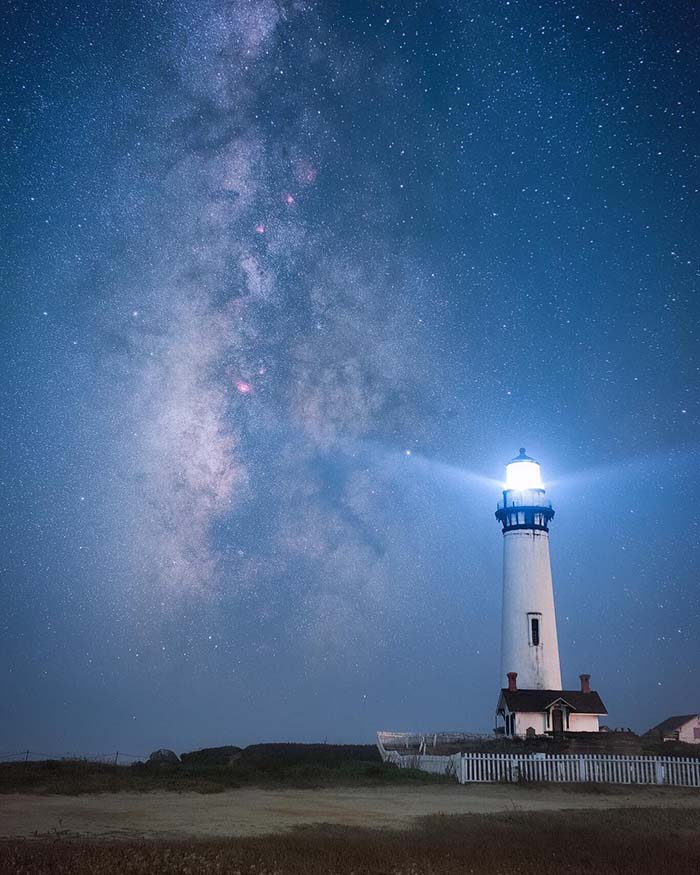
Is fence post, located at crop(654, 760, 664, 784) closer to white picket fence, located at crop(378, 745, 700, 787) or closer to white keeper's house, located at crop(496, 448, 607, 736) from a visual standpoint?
white picket fence, located at crop(378, 745, 700, 787)

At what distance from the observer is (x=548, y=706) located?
44.7 m

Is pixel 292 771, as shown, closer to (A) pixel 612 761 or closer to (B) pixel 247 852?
(A) pixel 612 761

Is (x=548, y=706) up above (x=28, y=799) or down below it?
above

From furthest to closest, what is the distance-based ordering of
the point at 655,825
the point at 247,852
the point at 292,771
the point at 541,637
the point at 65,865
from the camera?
the point at 541,637
the point at 292,771
the point at 655,825
the point at 247,852
the point at 65,865

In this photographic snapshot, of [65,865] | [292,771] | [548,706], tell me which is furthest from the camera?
[548,706]

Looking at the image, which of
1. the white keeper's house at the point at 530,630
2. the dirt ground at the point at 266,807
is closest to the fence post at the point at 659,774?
the dirt ground at the point at 266,807

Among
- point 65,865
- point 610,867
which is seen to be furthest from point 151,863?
point 610,867

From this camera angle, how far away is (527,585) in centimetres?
4884

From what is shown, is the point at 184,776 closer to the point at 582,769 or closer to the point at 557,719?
the point at 582,769

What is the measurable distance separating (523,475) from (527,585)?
21.8 ft

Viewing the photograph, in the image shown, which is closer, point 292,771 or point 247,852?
point 247,852

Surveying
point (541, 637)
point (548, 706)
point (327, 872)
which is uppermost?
point (541, 637)

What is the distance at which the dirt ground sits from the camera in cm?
1683

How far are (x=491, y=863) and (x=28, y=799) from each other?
14.4 meters
